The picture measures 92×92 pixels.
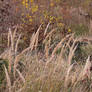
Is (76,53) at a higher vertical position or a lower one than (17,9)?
lower

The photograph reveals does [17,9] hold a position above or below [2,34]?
above

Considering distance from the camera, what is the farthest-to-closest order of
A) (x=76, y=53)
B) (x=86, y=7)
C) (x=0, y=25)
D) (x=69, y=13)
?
(x=86, y=7) < (x=69, y=13) < (x=0, y=25) < (x=76, y=53)

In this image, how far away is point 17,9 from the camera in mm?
6648

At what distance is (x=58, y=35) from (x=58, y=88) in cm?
339

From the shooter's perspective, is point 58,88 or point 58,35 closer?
point 58,88

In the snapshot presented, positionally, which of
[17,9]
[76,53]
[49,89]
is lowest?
[76,53]

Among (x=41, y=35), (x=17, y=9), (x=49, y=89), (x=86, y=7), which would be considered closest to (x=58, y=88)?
(x=49, y=89)

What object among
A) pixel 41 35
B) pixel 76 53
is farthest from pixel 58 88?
pixel 41 35

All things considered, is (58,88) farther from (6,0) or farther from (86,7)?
(86,7)

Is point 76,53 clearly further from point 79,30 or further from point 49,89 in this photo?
point 49,89

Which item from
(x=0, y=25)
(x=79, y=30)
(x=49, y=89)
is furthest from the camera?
(x=79, y=30)

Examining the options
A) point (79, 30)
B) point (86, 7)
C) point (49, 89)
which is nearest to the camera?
point (49, 89)

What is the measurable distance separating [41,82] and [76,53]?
Answer: 279 cm

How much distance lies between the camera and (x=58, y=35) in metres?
5.89
